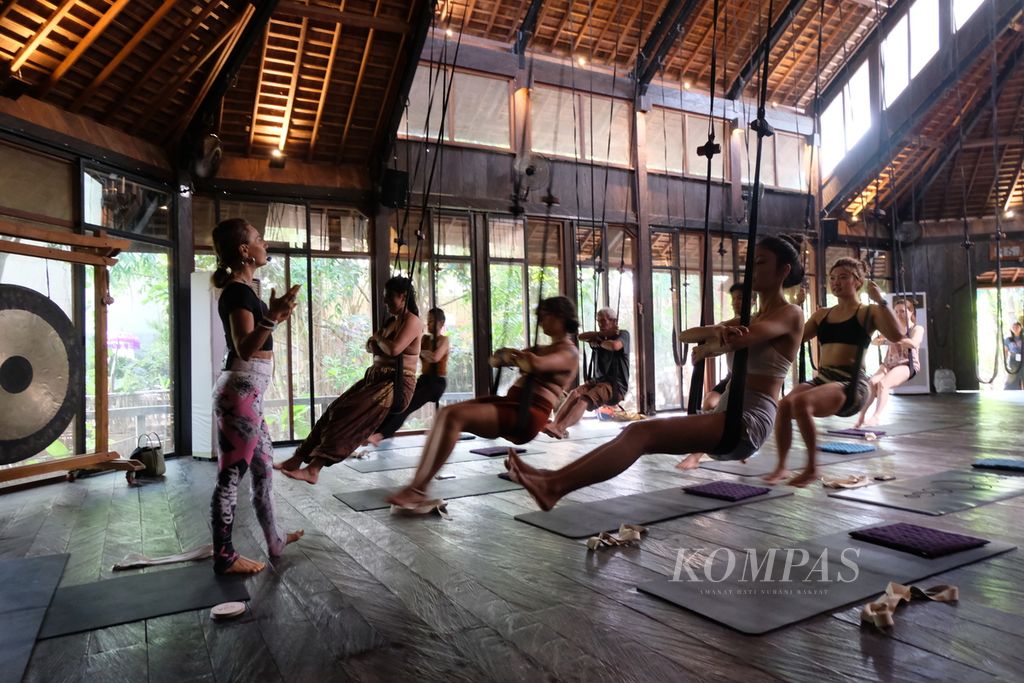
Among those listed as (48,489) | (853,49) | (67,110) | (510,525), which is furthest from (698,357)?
(853,49)

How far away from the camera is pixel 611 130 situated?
9852 millimetres

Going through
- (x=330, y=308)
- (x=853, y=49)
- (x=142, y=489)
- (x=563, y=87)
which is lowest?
(x=142, y=489)

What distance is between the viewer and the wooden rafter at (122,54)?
5492 millimetres

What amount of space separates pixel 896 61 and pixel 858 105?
86 centimetres

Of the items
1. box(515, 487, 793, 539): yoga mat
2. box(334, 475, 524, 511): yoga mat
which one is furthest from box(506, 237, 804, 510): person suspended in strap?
box(334, 475, 524, 511): yoga mat

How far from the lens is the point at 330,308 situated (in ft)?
25.7

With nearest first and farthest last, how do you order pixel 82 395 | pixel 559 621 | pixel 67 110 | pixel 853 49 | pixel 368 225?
pixel 559 621 < pixel 82 395 < pixel 67 110 < pixel 368 225 < pixel 853 49

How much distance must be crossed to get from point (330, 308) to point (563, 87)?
15.0ft

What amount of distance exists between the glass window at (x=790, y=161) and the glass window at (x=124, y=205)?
964 cm

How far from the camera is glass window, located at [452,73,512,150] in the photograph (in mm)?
8711

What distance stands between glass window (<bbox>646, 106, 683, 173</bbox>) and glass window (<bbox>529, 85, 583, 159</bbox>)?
1352 mm

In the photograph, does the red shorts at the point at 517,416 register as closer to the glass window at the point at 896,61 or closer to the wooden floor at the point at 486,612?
the wooden floor at the point at 486,612

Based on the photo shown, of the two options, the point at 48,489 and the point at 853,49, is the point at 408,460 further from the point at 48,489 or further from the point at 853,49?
the point at 853,49

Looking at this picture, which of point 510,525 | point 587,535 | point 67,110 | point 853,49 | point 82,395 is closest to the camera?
point 587,535
